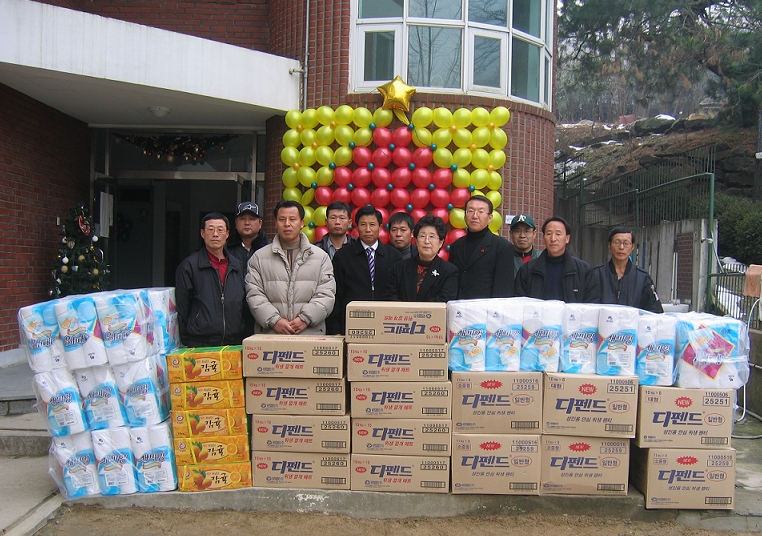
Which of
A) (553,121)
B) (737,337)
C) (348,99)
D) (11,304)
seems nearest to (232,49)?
(348,99)

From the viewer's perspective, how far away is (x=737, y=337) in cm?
375

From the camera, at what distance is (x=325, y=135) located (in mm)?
7289

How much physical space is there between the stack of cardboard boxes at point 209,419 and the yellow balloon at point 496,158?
4378mm

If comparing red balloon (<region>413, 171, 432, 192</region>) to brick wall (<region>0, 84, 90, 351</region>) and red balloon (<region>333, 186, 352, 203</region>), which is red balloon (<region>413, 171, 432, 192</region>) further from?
brick wall (<region>0, 84, 90, 351</region>)

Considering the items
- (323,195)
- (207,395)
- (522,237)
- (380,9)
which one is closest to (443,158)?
(323,195)

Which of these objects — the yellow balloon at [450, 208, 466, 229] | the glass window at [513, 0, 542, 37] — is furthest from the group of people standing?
the glass window at [513, 0, 542, 37]

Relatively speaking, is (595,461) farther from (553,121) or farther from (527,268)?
(553,121)

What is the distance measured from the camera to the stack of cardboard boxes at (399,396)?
380 cm

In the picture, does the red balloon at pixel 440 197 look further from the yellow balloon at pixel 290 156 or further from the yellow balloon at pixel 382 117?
the yellow balloon at pixel 290 156

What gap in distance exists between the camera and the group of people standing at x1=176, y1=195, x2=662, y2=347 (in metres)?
4.27

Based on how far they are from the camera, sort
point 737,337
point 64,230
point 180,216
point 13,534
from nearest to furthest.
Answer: point 13,534
point 737,337
point 64,230
point 180,216

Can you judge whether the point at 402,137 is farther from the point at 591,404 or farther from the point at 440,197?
the point at 591,404

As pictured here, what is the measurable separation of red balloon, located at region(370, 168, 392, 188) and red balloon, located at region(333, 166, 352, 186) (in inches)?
10.6

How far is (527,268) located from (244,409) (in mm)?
2220
